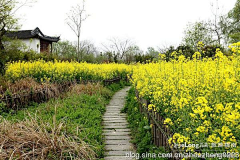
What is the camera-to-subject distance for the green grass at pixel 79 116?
4.32m

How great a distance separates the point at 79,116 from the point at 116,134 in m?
1.15

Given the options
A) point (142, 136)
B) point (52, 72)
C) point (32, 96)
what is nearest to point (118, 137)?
point (142, 136)

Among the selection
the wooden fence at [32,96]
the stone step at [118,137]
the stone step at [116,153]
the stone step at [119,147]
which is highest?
the wooden fence at [32,96]

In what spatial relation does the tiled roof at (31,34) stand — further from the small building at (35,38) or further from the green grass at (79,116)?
the green grass at (79,116)

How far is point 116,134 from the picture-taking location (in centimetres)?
526

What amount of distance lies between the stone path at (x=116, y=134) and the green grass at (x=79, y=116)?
0.57 feet

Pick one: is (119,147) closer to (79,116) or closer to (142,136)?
(142,136)

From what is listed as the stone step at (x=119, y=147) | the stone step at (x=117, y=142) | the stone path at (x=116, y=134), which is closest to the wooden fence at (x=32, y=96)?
the stone path at (x=116, y=134)

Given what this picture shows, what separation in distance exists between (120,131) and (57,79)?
198 inches

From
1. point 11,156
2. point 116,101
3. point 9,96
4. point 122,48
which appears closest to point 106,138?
point 11,156

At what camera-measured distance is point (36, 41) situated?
89.3 ft

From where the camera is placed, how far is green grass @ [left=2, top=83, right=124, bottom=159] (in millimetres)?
4321

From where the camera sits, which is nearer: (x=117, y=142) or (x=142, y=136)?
(x=142, y=136)

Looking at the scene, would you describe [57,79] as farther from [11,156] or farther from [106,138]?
[11,156]
